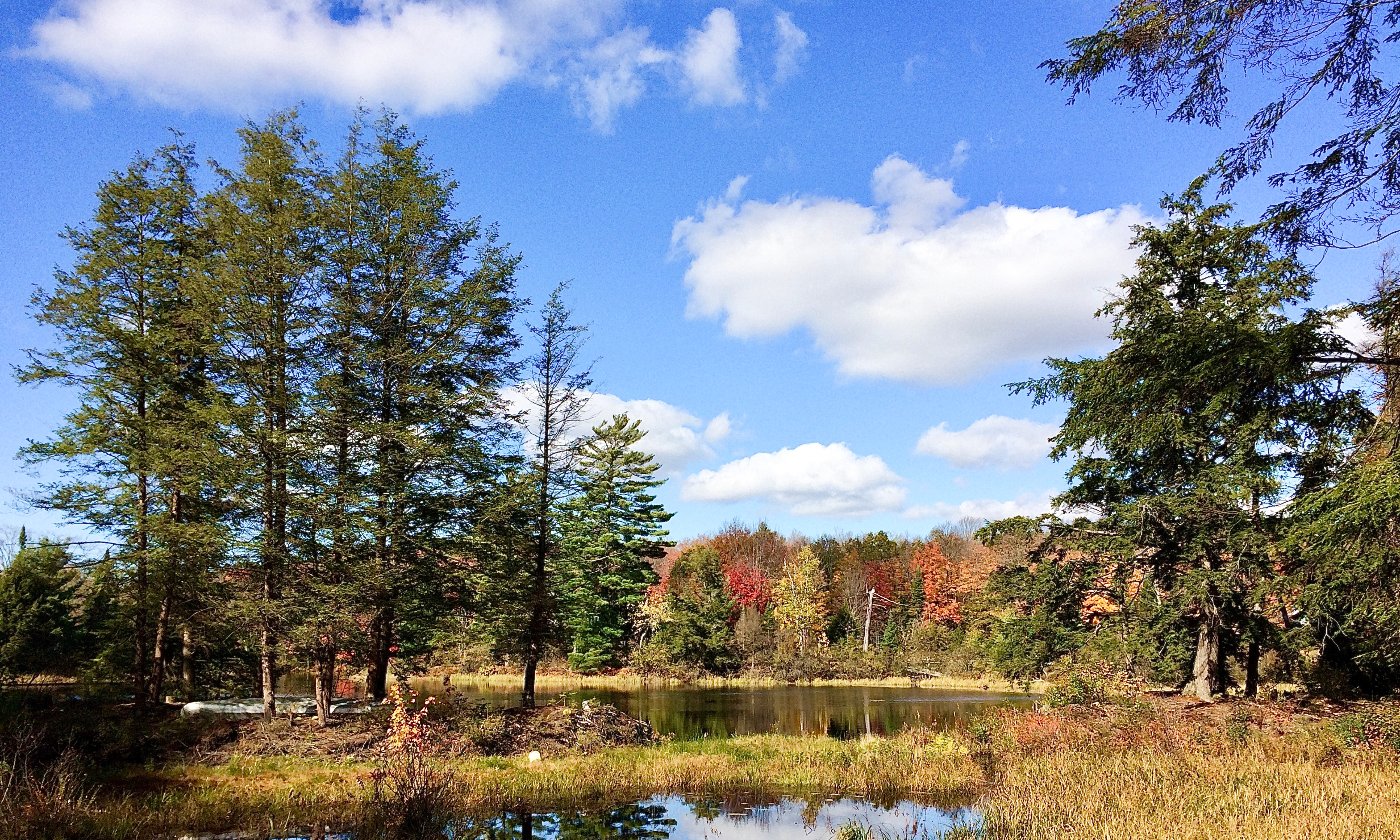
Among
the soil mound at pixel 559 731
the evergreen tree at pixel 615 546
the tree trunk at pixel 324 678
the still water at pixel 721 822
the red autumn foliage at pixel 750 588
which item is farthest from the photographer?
the red autumn foliage at pixel 750 588

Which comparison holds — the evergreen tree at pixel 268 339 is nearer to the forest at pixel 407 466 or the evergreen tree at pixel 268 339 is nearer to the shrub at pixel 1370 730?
the forest at pixel 407 466

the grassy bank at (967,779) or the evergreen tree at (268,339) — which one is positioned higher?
the evergreen tree at (268,339)

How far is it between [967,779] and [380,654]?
1347 centimetres

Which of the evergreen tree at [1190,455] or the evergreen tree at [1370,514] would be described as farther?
the evergreen tree at [1190,455]

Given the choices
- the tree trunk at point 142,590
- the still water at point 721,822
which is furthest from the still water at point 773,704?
the still water at point 721,822

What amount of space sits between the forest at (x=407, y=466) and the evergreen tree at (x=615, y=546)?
45.5 feet

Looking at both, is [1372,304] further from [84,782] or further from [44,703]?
[44,703]

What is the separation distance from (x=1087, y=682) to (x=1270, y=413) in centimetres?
826

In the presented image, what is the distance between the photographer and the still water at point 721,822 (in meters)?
10.6

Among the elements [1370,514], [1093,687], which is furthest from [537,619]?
[1370,514]

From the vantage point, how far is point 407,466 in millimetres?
17234

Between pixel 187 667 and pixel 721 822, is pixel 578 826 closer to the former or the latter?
pixel 721 822

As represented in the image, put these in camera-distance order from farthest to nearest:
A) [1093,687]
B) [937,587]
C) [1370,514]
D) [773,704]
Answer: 1. [937,587]
2. [773,704]
3. [1093,687]
4. [1370,514]

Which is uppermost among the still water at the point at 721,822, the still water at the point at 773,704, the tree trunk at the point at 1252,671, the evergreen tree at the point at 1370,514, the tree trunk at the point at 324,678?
the evergreen tree at the point at 1370,514
